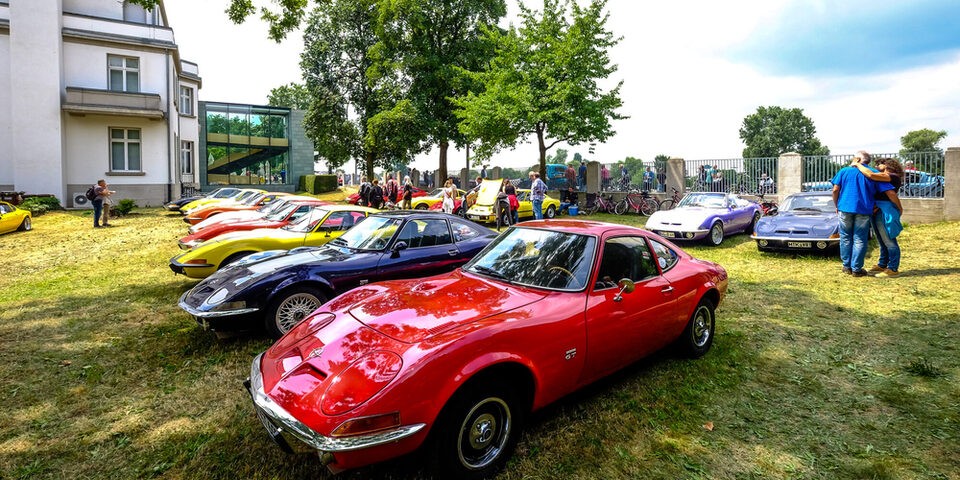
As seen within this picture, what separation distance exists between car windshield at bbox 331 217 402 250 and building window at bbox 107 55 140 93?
23981 mm

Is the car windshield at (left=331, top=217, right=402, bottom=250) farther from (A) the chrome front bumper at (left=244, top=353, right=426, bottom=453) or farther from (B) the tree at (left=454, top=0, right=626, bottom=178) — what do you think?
(B) the tree at (left=454, top=0, right=626, bottom=178)

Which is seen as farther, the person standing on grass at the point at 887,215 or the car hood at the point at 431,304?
the person standing on grass at the point at 887,215

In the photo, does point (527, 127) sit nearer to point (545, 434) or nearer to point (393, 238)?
point (393, 238)

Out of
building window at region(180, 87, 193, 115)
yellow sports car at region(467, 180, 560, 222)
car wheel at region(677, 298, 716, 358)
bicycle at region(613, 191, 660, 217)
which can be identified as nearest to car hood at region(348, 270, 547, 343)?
car wheel at region(677, 298, 716, 358)

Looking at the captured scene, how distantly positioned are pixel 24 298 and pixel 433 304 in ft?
24.9

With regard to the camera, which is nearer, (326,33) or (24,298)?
(24,298)

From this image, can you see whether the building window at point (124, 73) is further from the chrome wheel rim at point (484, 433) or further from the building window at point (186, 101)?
the chrome wheel rim at point (484, 433)

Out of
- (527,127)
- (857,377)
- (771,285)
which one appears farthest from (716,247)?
(527,127)

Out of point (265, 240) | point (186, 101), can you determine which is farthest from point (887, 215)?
point (186, 101)

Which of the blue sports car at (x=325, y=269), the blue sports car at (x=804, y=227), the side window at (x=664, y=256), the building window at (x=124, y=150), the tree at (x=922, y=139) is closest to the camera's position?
the side window at (x=664, y=256)

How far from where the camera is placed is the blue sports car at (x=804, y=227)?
959 cm

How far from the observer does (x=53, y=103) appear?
2139 centimetres

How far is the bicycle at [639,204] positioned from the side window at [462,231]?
15168mm

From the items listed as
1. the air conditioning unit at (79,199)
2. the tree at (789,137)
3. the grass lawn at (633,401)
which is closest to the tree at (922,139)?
the tree at (789,137)
